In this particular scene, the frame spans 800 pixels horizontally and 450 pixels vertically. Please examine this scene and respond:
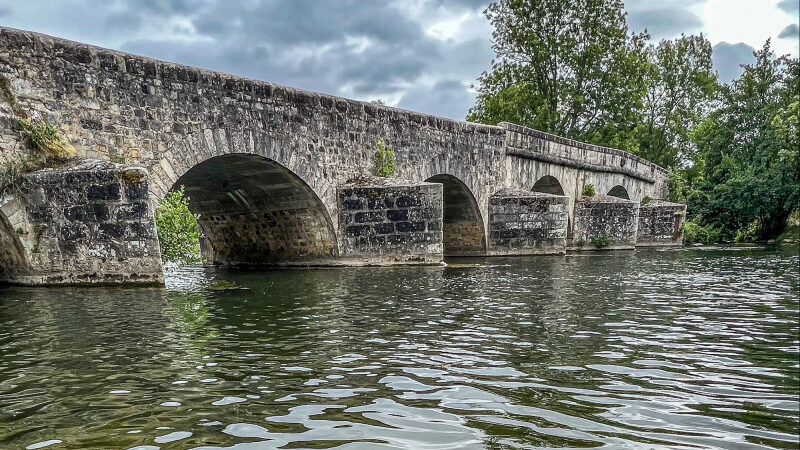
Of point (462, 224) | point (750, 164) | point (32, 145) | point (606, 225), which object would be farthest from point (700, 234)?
point (32, 145)

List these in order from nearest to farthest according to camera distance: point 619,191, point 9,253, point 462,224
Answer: point 9,253 < point 462,224 < point 619,191

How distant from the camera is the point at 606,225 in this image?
2341cm

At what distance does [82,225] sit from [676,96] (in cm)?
3802

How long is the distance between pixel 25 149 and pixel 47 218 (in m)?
1.00

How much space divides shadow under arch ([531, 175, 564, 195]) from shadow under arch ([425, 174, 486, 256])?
4736 mm

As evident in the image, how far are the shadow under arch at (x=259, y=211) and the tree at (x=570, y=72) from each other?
19316 millimetres

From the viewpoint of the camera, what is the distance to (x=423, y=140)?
54.0 ft

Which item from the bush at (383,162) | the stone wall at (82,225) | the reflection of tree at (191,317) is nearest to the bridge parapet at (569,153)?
the bush at (383,162)

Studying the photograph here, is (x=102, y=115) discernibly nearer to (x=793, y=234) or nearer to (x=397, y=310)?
(x=397, y=310)

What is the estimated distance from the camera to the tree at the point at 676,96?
39.1 metres

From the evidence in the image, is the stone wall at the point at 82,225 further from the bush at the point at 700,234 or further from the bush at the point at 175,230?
the bush at the point at 700,234

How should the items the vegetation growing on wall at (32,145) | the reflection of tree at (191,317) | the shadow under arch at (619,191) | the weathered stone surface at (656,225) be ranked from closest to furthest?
the reflection of tree at (191,317) → the vegetation growing on wall at (32,145) → the weathered stone surface at (656,225) → the shadow under arch at (619,191)

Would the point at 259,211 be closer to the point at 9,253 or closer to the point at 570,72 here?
the point at 9,253

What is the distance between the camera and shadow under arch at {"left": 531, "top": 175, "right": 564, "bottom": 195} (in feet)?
76.5
